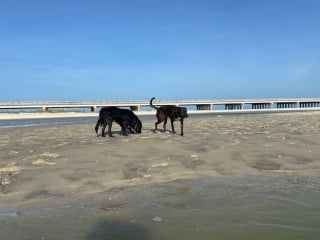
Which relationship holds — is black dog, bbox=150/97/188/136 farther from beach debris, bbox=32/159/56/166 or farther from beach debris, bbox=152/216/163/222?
beach debris, bbox=152/216/163/222

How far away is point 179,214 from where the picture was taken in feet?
18.2

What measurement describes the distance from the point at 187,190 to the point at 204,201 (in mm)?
823

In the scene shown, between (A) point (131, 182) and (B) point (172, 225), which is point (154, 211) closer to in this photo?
(B) point (172, 225)

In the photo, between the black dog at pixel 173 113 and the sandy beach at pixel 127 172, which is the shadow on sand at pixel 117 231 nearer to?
the sandy beach at pixel 127 172

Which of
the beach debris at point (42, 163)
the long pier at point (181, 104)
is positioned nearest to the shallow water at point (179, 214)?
the beach debris at point (42, 163)

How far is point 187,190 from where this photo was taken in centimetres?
704

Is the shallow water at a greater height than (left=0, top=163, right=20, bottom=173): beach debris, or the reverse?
(left=0, top=163, right=20, bottom=173): beach debris

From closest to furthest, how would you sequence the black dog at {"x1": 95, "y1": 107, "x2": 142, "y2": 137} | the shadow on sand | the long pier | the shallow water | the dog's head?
the shadow on sand < the shallow water < the black dog at {"x1": 95, "y1": 107, "x2": 142, "y2": 137} < the dog's head < the long pier

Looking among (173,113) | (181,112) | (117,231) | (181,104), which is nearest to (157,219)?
(117,231)

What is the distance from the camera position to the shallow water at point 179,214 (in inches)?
189

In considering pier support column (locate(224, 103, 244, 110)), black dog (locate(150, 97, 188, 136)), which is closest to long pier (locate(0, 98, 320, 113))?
pier support column (locate(224, 103, 244, 110))

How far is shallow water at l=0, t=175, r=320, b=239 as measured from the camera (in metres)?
4.81

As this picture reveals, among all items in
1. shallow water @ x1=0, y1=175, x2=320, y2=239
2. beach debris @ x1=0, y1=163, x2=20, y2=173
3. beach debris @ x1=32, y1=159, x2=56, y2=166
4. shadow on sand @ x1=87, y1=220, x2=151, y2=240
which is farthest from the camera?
beach debris @ x1=32, y1=159, x2=56, y2=166

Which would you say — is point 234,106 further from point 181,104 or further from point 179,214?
point 179,214
